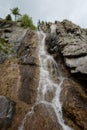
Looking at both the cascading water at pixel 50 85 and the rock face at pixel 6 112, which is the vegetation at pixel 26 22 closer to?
the cascading water at pixel 50 85

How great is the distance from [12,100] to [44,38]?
1940 centimetres

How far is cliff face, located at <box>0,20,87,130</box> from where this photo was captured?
916 inches

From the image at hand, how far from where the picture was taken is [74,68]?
28.7 meters

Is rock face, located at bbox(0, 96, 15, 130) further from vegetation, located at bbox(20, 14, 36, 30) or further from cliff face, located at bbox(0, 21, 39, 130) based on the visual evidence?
vegetation, located at bbox(20, 14, 36, 30)

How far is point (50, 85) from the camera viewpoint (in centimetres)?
2773

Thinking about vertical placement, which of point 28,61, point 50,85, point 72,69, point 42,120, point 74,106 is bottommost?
point 42,120

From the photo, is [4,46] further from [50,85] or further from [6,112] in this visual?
[6,112]

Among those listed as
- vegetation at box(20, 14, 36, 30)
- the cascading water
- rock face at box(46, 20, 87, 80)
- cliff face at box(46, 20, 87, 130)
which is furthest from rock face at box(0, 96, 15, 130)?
vegetation at box(20, 14, 36, 30)

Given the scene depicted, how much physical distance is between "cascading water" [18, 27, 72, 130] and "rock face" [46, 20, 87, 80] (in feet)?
5.87

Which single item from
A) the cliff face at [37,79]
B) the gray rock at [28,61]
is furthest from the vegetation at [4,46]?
the gray rock at [28,61]

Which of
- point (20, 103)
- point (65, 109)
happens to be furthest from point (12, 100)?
point (65, 109)

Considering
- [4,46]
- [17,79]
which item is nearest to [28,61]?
[17,79]

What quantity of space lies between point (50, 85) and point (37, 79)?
193 cm

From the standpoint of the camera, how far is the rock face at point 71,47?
28.3 meters
